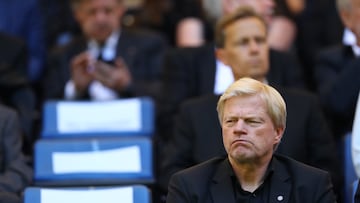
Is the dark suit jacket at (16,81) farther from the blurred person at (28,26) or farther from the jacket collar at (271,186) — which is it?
the jacket collar at (271,186)

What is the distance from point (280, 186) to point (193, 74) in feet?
6.51

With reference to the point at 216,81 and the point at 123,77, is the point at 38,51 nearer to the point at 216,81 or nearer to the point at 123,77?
the point at 123,77

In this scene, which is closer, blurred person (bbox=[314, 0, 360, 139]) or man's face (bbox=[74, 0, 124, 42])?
blurred person (bbox=[314, 0, 360, 139])

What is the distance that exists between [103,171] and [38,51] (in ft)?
8.03

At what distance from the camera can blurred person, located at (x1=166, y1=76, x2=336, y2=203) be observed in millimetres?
3906

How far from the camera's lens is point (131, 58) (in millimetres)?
6426

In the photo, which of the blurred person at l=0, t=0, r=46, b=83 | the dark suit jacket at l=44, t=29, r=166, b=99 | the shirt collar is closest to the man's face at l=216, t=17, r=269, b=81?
the shirt collar

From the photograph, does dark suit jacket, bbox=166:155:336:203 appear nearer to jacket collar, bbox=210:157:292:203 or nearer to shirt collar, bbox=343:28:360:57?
jacket collar, bbox=210:157:292:203

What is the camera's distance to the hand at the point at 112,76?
5.93 meters

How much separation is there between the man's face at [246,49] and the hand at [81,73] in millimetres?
912

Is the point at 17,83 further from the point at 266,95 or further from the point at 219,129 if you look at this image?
the point at 266,95

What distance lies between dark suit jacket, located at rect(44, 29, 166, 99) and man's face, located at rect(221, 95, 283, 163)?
2318 millimetres

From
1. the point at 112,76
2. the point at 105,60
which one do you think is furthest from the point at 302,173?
the point at 105,60

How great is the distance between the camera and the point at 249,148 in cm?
390
